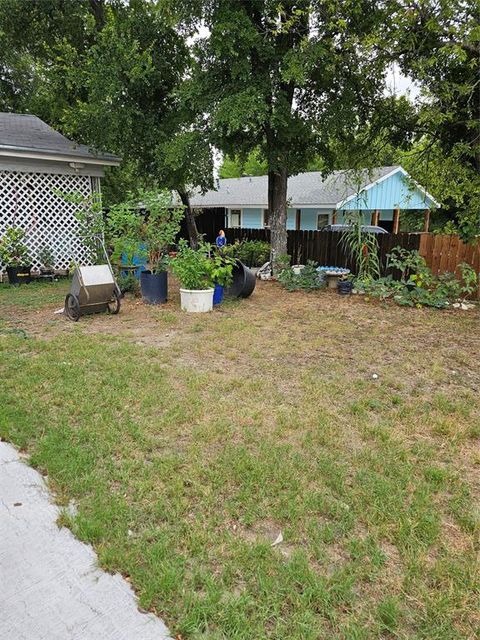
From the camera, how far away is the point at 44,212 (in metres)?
9.95

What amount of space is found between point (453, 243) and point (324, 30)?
174 inches

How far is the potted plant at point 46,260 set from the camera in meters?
9.85

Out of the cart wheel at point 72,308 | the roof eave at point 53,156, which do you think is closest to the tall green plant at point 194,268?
the cart wheel at point 72,308

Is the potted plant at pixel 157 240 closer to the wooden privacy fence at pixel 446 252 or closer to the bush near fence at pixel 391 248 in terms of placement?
the bush near fence at pixel 391 248

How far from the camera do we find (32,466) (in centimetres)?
267

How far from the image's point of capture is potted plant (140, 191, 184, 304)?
7230 mm

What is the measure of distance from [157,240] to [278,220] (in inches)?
155

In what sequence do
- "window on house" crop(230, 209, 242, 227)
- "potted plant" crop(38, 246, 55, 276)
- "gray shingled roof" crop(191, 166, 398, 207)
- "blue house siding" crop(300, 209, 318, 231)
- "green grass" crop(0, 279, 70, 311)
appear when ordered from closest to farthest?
"green grass" crop(0, 279, 70, 311), "potted plant" crop(38, 246, 55, 276), "gray shingled roof" crop(191, 166, 398, 207), "blue house siding" crop(300, 209, 318, 231), "window on house" crop(230, 209, 242, 227)

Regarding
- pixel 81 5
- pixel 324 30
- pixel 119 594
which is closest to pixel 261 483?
pixel 119 594

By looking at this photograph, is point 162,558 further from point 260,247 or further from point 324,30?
point 260,247

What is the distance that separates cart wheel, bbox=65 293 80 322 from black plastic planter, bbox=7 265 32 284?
368cm

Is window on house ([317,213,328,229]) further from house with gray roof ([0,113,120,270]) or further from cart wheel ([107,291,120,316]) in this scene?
cart wheel ([107,291,120,316])

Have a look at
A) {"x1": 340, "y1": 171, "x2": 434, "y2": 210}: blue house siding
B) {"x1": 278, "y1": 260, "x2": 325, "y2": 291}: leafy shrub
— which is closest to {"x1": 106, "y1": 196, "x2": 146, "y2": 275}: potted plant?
{"x1": 278, "y1": 260, "x2": 325, "y2": 291}: leafy shrub

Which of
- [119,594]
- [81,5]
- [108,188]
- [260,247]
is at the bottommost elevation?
[119,594]
